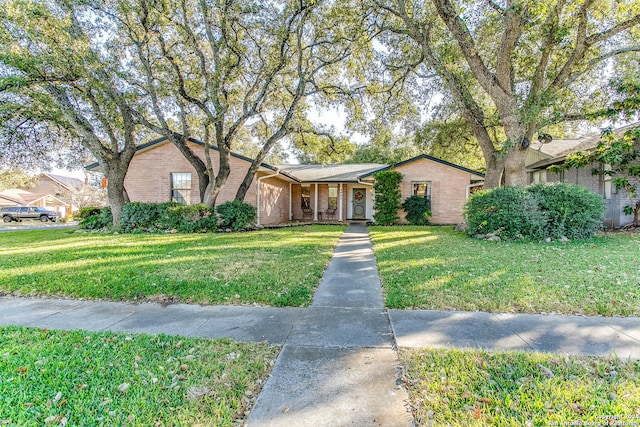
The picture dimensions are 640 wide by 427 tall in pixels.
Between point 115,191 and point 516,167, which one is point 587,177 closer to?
Result: point 516,167

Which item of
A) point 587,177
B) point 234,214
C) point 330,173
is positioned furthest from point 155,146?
point 587,177

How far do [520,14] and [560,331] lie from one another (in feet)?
31.9

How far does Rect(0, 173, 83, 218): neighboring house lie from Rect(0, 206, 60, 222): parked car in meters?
2.31

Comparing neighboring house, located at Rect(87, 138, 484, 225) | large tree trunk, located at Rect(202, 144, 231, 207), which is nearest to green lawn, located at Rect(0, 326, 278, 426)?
large tree trunk, located at Rect(202, 144, 231, 207)

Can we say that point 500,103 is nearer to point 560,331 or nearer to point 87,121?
point 560,331

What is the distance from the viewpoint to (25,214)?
88.7 ft

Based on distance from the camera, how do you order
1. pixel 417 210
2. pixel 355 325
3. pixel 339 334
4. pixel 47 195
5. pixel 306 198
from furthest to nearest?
pixel 47 195 < pixel 306 198 < pixel 417 210 < pixel 355 325 < pixel 339 334

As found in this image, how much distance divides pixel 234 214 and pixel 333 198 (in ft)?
27.7

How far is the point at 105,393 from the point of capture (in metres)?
2.23

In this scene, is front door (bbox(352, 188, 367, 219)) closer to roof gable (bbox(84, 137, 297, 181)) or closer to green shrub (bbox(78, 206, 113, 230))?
roof gable (bbox(84, 137, 297, 181))

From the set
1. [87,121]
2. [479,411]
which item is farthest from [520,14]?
[87,121]

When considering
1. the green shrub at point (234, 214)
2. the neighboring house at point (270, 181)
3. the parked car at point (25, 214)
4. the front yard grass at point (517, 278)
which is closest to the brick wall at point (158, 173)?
the neighboring house at point (270, 181)

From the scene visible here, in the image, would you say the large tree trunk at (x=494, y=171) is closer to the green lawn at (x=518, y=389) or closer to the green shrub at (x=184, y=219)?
the green lawn at (x=518, y=389)

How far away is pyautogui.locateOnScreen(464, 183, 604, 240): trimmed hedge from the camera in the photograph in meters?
8.93
